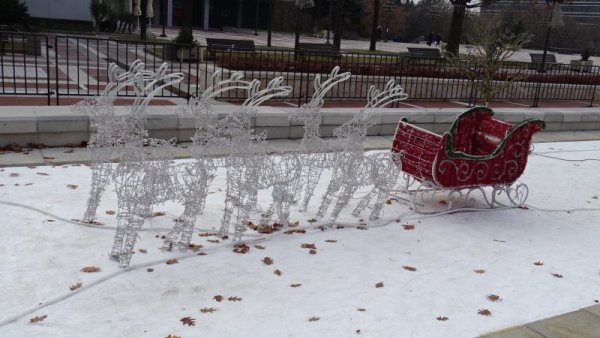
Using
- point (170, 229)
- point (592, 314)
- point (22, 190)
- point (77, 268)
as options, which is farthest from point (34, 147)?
point (592, 314)

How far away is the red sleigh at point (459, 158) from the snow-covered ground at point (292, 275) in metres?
0.45

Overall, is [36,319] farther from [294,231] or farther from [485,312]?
[485,312]

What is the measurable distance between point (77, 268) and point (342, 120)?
22.6 feet

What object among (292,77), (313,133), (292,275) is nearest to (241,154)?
(292,275)

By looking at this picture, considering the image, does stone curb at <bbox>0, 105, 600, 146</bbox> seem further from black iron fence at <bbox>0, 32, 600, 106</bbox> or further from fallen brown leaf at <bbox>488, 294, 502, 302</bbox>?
fallen brown leaf at <bbox>488, 294, 502, 302</bbox>

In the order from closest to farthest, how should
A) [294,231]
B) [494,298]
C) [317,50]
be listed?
[494,298] → [294,231] → [317,50]

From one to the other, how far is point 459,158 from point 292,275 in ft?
8.70

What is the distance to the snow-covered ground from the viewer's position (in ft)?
12.6

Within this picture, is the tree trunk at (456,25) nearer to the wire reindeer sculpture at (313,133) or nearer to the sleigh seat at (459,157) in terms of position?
the sleigh seat at (459,157)

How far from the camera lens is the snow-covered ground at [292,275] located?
151 inches

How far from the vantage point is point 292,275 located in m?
Answer: 4.68

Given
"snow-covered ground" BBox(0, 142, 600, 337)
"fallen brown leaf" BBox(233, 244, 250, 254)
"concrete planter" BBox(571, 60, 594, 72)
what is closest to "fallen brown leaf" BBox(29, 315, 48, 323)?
"snow-covered ground" BBox(0, 142, 600, 337)

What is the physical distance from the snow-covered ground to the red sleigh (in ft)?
1.49

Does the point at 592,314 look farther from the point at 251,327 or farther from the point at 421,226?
the point at 251,327
